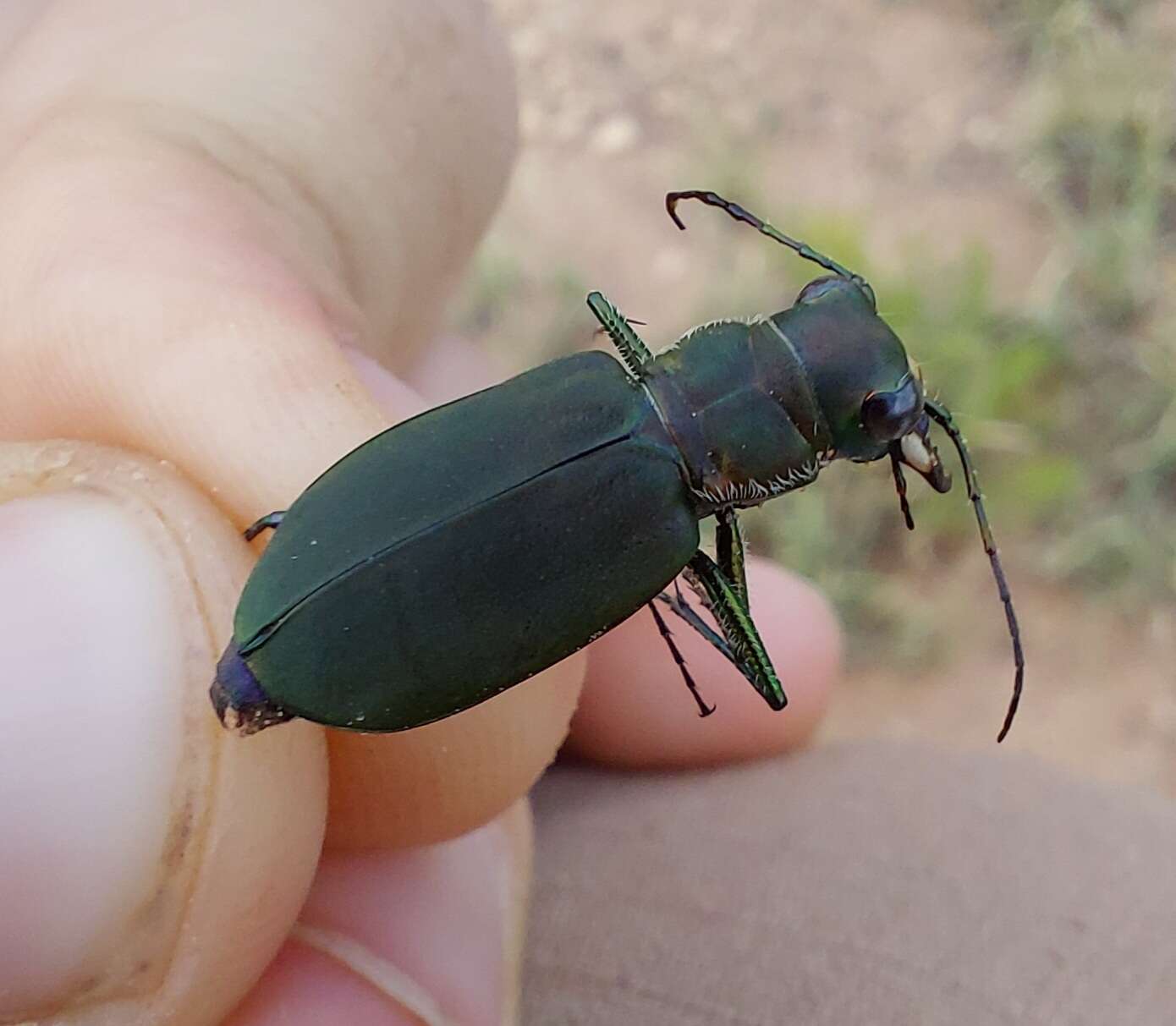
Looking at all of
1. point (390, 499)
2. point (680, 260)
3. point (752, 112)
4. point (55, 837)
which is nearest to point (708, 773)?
point (390, 499)

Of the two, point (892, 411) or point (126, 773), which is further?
point (892, 411)

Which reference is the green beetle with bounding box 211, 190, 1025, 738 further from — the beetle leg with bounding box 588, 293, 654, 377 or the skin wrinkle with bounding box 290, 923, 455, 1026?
the skin wrinkle with bounding box 290, 923, 455, 1026

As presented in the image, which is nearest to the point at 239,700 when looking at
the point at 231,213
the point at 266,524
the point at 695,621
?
the point at 266,524

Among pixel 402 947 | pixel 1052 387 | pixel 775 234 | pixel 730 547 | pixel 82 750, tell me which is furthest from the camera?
pixel 1052 387

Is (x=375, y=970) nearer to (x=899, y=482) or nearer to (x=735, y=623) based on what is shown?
(x=735, y=623)

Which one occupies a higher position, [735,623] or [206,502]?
[206,502]

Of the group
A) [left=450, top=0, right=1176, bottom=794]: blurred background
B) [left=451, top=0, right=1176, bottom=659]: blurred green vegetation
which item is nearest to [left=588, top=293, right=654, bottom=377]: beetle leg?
[left=450, top=0, right=1176, bottom=794]: blurred background
